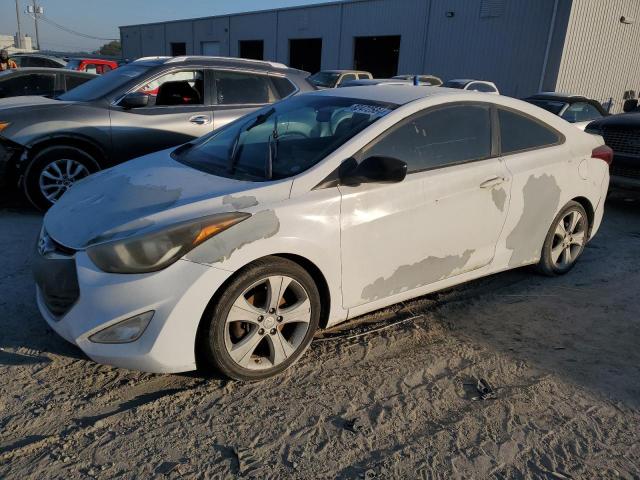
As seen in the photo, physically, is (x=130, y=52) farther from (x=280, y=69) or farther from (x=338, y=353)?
(x=338, y=353)

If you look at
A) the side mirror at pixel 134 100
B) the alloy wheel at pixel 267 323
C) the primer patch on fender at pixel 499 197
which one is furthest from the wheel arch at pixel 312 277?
the side mirror at pixel 134 100

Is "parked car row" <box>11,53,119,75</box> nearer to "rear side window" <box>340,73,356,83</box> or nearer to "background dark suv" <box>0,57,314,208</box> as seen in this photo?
"rear side window" <box>340,73,356,83</box>

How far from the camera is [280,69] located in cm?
691

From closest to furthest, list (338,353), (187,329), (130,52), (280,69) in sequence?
(187,329)
(338,353)
(280,69)
(130,52)

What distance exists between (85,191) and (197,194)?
0.94 metres

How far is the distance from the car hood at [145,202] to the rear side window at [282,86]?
3.58 m

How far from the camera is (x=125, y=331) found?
263cm

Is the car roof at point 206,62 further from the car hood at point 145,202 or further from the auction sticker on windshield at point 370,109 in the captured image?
the auction sticker on windshield at point 370,109

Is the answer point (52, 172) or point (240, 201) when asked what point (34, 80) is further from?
point (240, 201)

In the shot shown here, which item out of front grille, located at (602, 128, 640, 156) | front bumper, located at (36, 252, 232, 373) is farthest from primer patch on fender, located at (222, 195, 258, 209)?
front grille, located at (602, 128, 640, 156)

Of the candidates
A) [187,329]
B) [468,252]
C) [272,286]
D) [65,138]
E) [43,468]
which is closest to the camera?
[43,468]

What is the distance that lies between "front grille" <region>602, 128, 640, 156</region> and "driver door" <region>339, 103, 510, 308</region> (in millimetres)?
4256

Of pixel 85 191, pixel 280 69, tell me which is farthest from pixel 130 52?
pixel 85 191

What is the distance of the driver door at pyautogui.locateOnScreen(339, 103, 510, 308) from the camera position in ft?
10.5
